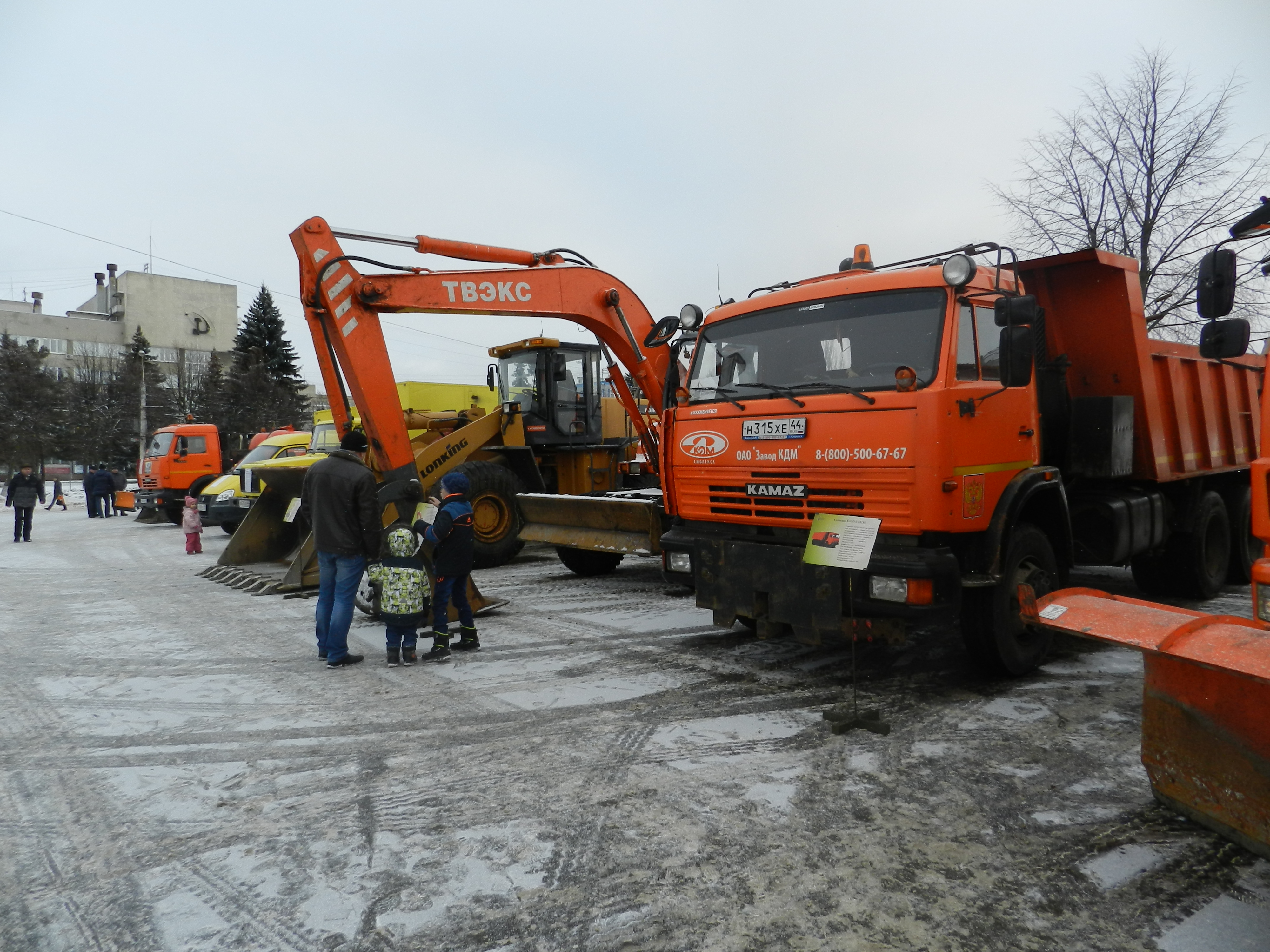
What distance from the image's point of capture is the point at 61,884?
3.06 m

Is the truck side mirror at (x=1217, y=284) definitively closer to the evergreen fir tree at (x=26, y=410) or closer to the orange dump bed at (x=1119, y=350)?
the orange dump bed at (x=1119, y=350)

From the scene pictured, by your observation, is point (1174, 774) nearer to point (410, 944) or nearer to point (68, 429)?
point (410, 944)

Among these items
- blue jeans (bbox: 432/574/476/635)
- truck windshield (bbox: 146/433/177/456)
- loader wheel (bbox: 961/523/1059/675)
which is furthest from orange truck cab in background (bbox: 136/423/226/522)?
loader wheel (bbox: 961/523/1059/675)

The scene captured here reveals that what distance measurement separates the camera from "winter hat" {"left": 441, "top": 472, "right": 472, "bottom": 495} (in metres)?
6.37

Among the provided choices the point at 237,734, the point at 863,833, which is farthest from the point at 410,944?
the point at 237,734

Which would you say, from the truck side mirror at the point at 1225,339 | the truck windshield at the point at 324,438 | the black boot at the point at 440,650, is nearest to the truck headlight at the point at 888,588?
the truck side mirror at the point at 1225,339

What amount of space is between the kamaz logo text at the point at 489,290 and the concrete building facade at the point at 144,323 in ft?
189

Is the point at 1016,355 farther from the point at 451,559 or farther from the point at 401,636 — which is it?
the point at 401,636

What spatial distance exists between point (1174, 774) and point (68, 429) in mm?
45588

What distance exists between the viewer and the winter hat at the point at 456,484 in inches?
251

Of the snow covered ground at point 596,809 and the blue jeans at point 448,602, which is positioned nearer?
the snow covered ground at point 596,809

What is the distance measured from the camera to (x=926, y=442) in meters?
4.62

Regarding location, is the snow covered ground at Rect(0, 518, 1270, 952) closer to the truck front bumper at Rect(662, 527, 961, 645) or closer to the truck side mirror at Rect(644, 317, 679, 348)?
the truck front bumper at Rect(662, 527, 961, 645)

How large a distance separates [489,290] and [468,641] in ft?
10.8
